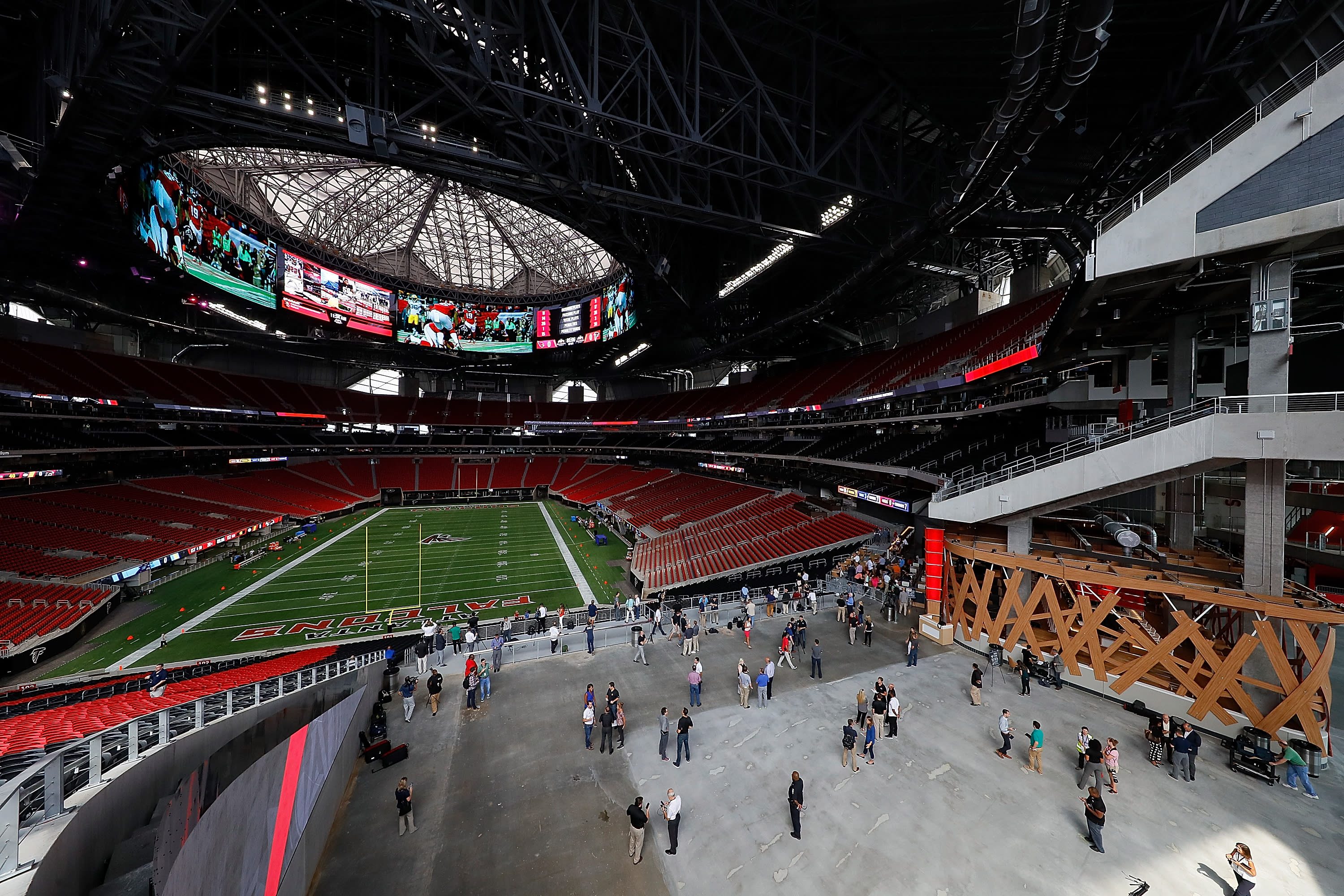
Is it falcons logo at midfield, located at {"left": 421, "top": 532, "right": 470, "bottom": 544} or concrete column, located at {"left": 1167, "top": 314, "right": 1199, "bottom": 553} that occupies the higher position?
concrete column, located at {"left": 1167, "top": 314, "right": 1199, "bottom": 553}

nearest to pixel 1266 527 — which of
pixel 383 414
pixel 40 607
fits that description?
pixel 40 607

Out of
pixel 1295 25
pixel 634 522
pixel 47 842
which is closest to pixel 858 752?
pixel 47 842

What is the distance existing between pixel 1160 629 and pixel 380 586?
91.4 ft

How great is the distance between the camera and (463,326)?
44406 millimetres

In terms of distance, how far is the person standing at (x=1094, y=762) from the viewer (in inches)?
310

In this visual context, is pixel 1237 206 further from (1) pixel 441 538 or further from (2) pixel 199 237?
(2) pixel 199 237

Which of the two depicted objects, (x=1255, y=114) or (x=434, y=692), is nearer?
(x=1255, y=114)

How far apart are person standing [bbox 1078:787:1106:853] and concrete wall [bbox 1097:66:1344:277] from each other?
32.4 ft

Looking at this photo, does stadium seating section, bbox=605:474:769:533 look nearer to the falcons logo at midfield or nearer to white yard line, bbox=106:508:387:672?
the falcons logo at midfield

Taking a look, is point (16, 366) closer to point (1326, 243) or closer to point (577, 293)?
point (577, 293)

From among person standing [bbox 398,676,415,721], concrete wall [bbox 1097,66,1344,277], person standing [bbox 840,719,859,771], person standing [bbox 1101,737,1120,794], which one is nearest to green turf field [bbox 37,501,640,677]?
person standing [bbox 398,676,415,721]

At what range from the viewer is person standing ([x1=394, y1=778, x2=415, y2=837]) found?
706 centimetres

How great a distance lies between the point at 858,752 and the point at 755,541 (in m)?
13.3

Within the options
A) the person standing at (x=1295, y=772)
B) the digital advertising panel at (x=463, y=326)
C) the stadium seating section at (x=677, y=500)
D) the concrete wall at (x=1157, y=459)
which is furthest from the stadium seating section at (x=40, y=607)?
the person standing at (x=1295, y=772)
